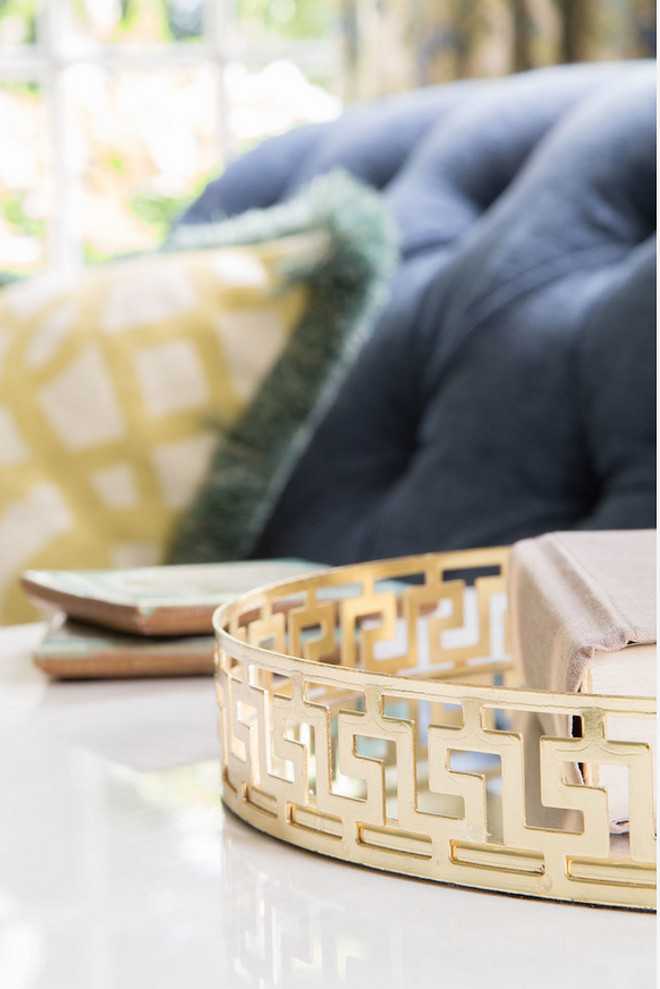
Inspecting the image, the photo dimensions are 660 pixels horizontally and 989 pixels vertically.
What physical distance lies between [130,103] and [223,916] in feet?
9.43

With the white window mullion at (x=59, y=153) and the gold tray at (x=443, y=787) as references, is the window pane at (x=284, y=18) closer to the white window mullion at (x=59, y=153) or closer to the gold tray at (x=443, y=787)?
the white window mullion at (x=59, y=153)

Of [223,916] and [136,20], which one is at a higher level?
[136,20]

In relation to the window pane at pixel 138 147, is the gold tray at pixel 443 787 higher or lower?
lower

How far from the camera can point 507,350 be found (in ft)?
3.01

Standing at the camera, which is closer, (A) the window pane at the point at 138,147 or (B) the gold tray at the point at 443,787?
(B) the gold tray at the point at 443,787

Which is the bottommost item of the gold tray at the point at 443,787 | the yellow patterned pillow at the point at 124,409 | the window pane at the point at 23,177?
the gold tray at the point at 443,787

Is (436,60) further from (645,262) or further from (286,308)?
(645,262)

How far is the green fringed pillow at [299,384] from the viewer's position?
100cm

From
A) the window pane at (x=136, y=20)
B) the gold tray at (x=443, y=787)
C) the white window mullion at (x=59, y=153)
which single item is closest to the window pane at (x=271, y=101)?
the window pane at (x=136, y=20)

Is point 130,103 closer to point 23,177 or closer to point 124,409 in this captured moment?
point 23,177

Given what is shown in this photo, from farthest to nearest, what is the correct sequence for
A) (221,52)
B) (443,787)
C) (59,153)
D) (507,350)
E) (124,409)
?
(59,153), (221,52), (124,409), (507,350), (443,787)

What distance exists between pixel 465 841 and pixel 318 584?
21 cm

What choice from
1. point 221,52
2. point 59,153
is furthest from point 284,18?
point 59,153

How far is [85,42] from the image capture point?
112 inches
